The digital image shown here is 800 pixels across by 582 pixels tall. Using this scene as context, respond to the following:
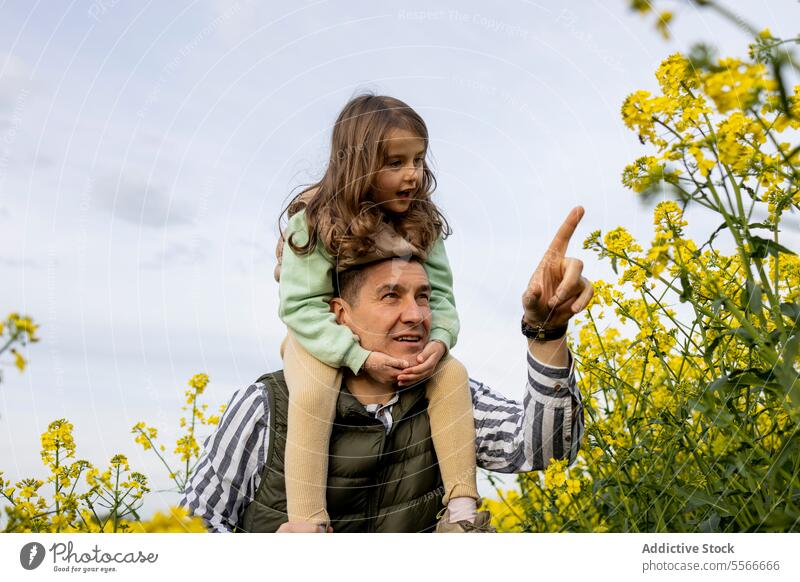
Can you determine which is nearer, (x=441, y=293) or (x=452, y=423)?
(x=452, y=423)

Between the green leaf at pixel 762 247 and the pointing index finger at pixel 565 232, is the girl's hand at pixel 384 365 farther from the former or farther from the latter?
the green leaf at pixel 762 247

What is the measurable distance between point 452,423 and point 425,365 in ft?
0.57

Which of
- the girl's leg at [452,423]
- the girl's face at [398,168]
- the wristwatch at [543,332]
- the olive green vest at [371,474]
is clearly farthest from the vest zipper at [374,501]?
the girl's face at [398,168]

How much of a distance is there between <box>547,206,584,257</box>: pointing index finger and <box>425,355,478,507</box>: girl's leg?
18.5 inches

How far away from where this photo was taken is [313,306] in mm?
1952

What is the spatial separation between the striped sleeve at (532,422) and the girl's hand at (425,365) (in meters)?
0.23

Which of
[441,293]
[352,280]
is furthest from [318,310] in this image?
[441,293]

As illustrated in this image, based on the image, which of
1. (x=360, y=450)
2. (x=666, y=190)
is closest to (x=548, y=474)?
(x=360, y=450)

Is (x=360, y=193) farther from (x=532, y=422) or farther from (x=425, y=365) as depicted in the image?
(x=532, y=422)

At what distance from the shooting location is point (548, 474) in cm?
194

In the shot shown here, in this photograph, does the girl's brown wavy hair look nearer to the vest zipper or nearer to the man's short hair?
the man's short hair

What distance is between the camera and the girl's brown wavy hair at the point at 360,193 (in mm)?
1911
